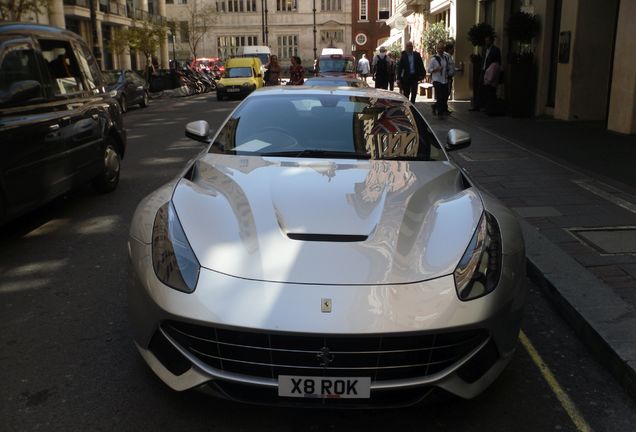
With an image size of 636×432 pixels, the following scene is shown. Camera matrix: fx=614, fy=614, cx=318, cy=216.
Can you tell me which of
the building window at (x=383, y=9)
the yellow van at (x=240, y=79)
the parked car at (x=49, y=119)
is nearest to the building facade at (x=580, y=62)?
the parked car at (x=49, y=119)

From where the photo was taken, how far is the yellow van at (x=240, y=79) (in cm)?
2606

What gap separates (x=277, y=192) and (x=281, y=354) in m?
1.10

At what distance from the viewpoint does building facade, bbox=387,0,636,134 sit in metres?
11.1

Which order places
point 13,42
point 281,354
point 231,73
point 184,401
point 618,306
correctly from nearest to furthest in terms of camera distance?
point 281,354
point 184,401
point 618,306
point 13,42
point 231,73

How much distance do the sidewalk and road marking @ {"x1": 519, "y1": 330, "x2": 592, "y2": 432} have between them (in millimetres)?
322

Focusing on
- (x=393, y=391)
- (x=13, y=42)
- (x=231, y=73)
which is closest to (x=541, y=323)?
(x=393, y=391)

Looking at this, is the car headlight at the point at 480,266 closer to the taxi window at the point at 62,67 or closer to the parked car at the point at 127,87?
the taxi window at the point at 62,67

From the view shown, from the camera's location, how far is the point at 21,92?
5234mm

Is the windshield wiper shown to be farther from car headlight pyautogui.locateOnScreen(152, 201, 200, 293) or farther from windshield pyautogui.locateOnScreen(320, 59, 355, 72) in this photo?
windshield pyautogui.locateOnScreen(320, 59, 355, 72)

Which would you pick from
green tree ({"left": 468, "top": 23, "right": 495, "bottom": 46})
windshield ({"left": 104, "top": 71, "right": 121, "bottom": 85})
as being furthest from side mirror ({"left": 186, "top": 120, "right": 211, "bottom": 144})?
windshield ({"left": 104, "top": 71, "right": 121, "bottom": 85})

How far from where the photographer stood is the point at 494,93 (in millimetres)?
16047

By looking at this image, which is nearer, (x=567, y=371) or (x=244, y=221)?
(x=244, y=221)

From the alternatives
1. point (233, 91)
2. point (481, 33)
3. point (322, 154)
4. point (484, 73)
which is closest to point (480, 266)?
point (322, 154)

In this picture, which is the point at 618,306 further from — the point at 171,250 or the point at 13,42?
the point at 13,42
